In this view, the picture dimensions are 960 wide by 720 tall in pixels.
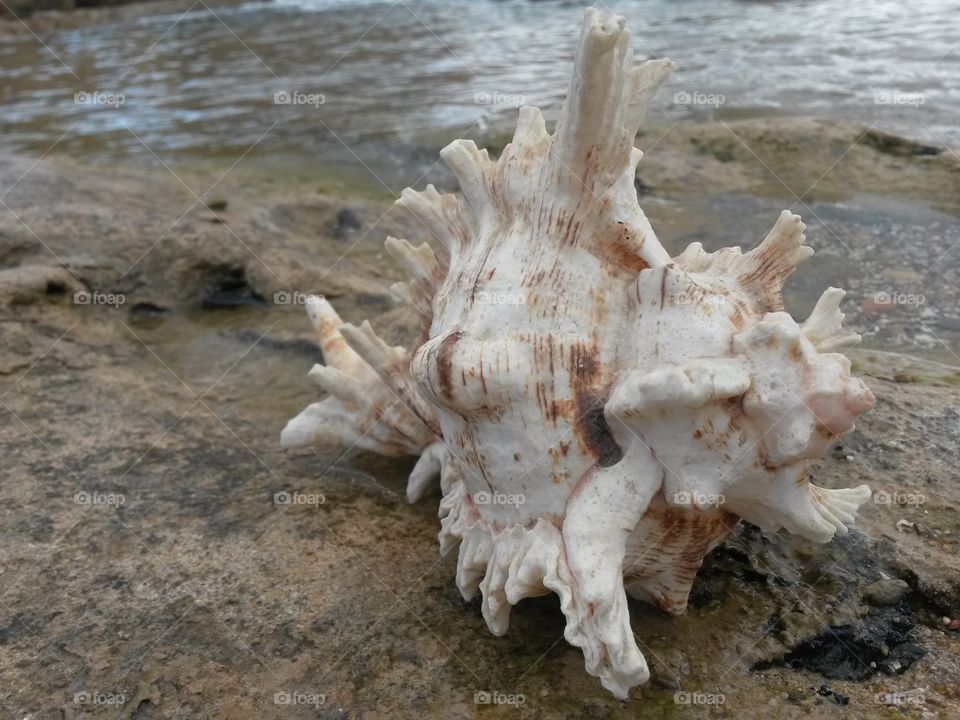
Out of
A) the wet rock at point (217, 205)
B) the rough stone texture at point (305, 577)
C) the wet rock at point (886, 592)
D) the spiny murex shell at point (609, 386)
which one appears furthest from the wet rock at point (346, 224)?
the wet rock at point (886, 592)

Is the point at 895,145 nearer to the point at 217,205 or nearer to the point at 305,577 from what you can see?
the point at 217,205

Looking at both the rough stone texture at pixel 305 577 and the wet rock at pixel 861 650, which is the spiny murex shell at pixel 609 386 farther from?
the wet rock at pixel 861 650

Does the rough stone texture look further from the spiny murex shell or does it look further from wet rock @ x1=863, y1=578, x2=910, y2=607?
the spiny murex shell

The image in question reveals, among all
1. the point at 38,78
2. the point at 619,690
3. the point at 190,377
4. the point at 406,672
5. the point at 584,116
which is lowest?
the point at 38,78

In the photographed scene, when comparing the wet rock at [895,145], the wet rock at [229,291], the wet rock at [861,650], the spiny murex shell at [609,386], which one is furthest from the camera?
the wet rock at [895,145]

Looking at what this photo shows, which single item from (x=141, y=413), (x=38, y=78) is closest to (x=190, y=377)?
(x=141, y=413)

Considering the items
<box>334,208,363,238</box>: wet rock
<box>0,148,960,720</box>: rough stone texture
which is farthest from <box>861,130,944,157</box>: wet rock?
<box>334,208,363,238</box>: wet rock

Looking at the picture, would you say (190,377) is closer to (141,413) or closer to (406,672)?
(141,413)
